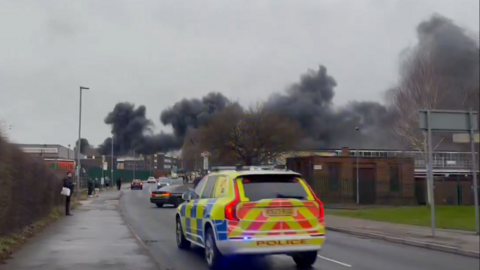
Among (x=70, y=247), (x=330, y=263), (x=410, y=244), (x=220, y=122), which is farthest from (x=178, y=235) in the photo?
(x=220, y=122)

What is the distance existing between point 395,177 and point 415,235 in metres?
21.3

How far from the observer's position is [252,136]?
41.3m

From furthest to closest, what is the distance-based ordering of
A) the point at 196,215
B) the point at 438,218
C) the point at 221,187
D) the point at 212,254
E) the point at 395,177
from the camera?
the point at 395,177 < the point at 438,218 < the point at 196,215 < the point at 221,187 < the point at 212,254

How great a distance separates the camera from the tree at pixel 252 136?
41.0 meters

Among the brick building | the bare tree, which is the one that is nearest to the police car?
the brick building

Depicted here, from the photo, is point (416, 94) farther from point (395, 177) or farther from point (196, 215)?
point (196, 215)

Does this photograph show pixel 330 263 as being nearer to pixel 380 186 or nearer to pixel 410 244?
pixel 410 244

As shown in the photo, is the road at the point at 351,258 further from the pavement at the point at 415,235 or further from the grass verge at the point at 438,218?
the grass verge at the point at 438,218

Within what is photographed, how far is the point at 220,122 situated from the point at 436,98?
15610 mm

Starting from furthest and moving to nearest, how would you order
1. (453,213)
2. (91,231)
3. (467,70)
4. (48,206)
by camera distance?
(467,70)
(453,213)
(48,206)
(91,231)

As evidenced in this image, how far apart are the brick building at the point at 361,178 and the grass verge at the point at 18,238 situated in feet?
57.8

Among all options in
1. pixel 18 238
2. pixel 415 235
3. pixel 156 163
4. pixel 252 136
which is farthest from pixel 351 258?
pixel 156 163

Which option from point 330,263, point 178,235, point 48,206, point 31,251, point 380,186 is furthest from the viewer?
point 380,186

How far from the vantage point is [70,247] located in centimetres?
1180
